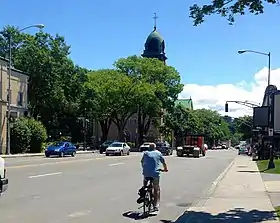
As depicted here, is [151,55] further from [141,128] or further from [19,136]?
[19,136]

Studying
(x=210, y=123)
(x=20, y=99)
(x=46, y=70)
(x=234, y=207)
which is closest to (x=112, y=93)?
(x=46, y=70)

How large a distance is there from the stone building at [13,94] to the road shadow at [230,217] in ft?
139

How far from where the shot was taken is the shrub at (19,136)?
54344mm

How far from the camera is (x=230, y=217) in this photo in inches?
499

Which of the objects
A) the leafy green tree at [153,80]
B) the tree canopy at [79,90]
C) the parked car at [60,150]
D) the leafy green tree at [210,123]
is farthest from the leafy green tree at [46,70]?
the leafy green tree at [210,123]

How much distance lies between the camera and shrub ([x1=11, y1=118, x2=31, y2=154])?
2140 inches

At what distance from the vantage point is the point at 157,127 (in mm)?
112000

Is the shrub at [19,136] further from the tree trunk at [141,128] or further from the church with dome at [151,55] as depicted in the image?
the church with dome at [151,55]

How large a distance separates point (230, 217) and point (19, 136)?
4419 centimetres

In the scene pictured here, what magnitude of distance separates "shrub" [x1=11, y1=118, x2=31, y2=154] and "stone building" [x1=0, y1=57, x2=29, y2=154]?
941 mm

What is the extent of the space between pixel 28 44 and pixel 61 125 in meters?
27.3

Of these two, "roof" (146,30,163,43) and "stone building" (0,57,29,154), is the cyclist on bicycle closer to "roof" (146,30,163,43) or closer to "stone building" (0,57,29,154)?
"stone building" (0,57,29,154)

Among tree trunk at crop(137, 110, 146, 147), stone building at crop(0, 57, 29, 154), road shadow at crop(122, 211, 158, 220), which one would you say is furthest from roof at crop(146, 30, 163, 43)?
road shadow at crop(122, 211, 158, 220)

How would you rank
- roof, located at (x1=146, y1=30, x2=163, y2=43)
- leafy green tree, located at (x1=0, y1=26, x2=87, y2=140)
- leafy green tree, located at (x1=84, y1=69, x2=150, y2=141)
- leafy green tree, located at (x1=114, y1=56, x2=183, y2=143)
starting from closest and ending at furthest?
leafy green tree, located at (x1=0, y1=26, x2=87, y2=140) → leafy green tree, located at (x1=84, y1=69, x2=150, y2=141) → leafy green tree, located at (x1=114, y1=56, x2=183, y2=143) → roof, located at (x1=146, y1=30, x2=163, y2=43)
